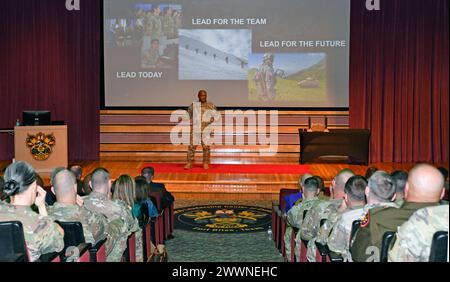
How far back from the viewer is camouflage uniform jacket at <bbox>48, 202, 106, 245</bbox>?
418 centimetres

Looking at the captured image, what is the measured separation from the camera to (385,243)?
341 cm

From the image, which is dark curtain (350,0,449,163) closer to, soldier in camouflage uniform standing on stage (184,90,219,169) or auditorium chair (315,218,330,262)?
soldier in camouflage uniform standing on stage (184,90,219,169)

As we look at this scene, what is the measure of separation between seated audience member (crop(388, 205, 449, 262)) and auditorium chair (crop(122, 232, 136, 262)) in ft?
8.05

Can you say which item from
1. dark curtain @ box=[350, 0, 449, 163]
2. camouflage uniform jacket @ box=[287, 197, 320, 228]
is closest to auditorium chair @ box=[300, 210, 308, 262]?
camouflage uniform jacket @ box=[287, 197, 320, 228]

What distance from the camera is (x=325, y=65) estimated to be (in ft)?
40.5

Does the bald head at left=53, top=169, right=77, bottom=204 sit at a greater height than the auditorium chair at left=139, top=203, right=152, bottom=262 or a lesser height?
greater

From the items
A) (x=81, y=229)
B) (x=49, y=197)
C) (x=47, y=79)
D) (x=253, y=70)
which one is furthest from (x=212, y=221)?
(x=47, y=79)

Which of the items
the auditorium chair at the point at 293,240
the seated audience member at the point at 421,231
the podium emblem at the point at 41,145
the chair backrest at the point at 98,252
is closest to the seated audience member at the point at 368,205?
the seated audience member at the point at 421,231

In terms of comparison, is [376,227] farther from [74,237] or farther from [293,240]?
[293,240]

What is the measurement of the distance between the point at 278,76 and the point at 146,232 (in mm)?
7018

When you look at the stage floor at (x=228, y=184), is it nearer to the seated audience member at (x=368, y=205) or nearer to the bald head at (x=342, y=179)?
the bald head at (x=342, y=179)

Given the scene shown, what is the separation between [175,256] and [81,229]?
7.35 feet

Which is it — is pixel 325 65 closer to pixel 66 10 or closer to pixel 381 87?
pixel 381 87

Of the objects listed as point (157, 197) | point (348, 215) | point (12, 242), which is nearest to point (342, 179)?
point (348, 215)
